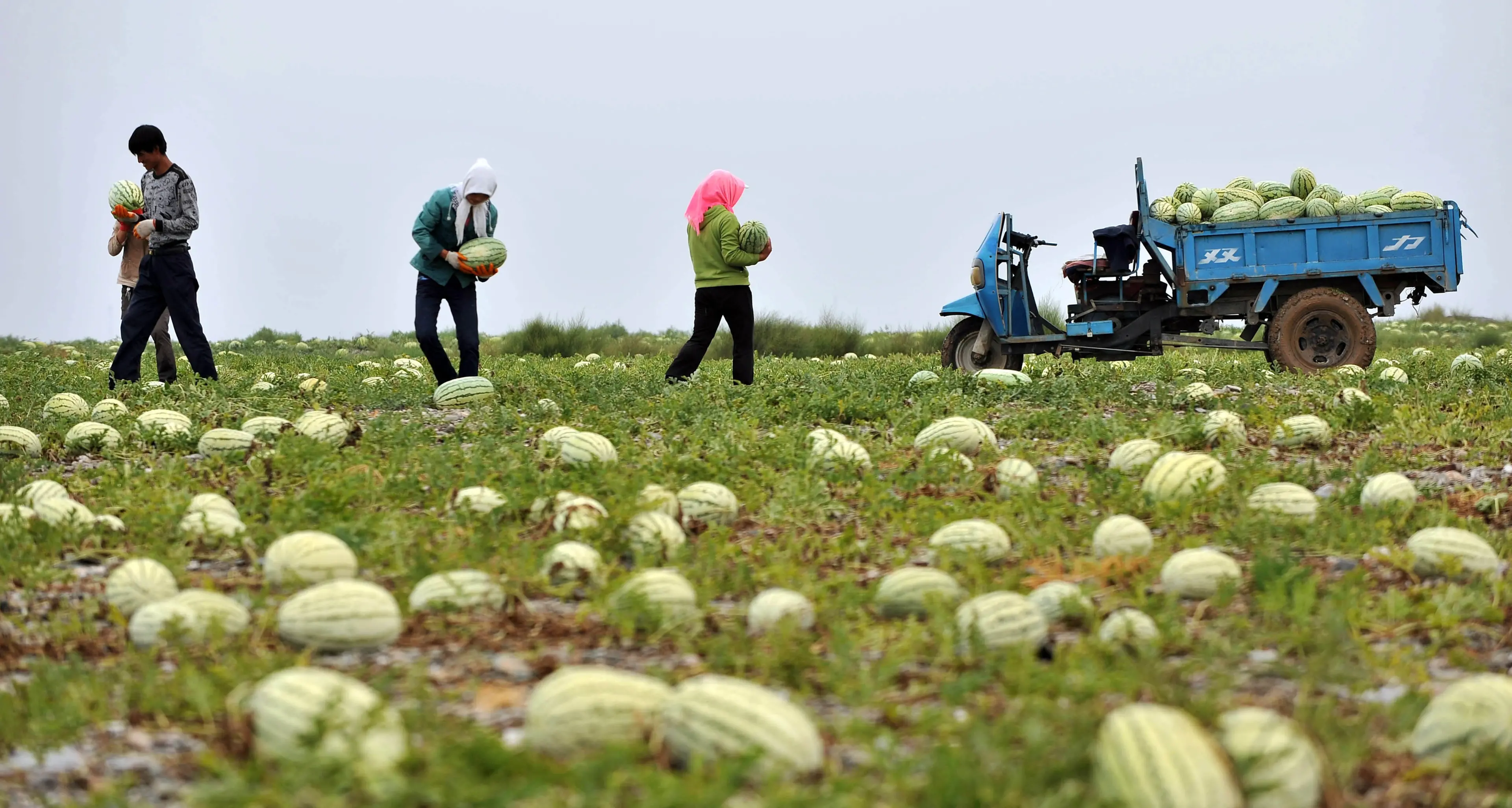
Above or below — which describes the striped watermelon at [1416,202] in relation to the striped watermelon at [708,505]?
above

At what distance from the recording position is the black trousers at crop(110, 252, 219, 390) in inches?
416

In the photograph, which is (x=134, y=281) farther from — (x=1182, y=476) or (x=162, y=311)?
(x=1182, y=476)

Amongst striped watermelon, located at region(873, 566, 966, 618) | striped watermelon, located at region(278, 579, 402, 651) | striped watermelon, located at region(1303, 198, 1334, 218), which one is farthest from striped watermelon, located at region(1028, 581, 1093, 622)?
striped watermelon, located at region(1303, 198, 1334, 218)

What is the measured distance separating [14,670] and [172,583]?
534mm

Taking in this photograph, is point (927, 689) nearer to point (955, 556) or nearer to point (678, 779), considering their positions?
point (678, 779)

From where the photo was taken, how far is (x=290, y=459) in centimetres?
618

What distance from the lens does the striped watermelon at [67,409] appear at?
849 centimetres

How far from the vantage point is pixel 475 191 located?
977cm

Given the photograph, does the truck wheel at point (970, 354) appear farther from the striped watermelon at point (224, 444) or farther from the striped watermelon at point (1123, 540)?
the striped watermelon at point (1123, 540)

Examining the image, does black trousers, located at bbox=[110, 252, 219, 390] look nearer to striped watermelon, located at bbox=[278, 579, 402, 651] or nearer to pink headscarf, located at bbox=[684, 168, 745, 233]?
pink headscarf, located at bbox=[684, 168, 745, 233]

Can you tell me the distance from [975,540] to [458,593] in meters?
1.77

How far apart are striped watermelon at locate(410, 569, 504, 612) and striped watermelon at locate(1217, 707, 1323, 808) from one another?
2175 mm

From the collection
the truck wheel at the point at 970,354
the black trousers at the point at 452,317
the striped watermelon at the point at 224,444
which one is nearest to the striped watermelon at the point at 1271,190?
the truck wheel at the point at 970,354

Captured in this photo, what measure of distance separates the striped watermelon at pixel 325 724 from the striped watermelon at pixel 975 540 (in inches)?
85.9
